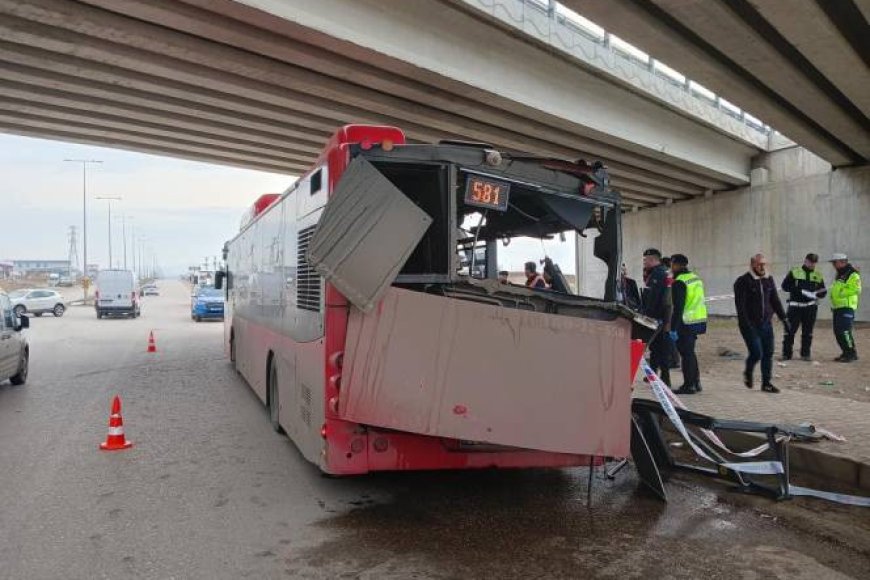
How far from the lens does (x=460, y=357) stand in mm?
4562

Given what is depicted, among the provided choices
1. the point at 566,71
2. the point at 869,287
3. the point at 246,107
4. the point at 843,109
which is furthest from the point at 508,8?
the point at 869,287

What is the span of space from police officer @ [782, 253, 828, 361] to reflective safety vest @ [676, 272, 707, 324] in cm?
430

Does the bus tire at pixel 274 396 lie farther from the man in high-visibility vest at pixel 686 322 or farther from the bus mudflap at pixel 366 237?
the man in high-visibility vest at pixel 686 322

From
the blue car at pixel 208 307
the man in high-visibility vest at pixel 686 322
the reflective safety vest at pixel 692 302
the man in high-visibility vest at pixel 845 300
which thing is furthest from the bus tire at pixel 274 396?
the blue car at pixel 208 307

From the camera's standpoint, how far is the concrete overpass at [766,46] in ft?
39.5

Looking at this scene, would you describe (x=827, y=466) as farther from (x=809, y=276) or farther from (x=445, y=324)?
(x=809, y=276)

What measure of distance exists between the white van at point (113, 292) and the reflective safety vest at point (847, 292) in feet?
104

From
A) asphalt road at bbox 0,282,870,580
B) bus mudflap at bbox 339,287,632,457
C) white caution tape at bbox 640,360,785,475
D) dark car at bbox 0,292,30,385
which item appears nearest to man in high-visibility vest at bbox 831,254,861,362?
white caution tape at bbox 640,360,785,475

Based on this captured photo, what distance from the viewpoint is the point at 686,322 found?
9.38 meters

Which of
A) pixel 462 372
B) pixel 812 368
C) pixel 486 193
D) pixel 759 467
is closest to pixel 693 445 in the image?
pixel 759 467

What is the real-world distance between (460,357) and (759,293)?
6270 millimetres

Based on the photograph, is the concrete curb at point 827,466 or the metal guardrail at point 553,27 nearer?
the concrete curb at point 827,466

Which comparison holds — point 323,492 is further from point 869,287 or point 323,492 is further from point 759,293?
point 869,287

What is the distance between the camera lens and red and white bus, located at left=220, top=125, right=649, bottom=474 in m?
4.57
